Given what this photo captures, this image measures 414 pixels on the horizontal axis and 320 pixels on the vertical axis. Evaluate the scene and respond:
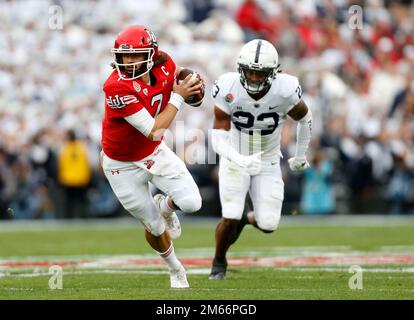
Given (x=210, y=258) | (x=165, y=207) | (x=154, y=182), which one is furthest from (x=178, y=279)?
(x=210, y=258)

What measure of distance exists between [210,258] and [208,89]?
238 inches

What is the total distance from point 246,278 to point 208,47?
9.96m

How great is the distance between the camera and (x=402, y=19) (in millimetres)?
19047

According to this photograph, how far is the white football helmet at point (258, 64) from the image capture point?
798 cm

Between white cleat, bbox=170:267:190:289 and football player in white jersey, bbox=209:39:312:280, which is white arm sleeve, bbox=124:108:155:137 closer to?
football player in white jersey, bbox=209:39:312:280

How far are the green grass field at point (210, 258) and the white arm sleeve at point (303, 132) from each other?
1020 mm

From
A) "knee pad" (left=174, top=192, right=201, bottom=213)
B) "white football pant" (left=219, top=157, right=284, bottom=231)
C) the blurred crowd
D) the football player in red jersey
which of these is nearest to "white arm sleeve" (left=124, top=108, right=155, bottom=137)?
the football player in red jersey

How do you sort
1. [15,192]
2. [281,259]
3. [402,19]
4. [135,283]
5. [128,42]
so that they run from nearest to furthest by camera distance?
1. [128,42]
2. [135,283]
3. [281,259]
4. [15,192]
5. [402,19]

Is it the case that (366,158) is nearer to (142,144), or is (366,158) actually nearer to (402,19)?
(402,19)

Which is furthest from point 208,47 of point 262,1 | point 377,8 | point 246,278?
point 246,278

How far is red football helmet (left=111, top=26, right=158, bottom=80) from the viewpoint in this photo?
7219 millimetres

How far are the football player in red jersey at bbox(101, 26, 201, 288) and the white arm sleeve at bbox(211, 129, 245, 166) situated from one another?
0.48 meters

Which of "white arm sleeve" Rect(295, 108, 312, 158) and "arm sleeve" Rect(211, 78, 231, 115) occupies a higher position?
"arm sleeve" Rect(211, 78, 231, 115)

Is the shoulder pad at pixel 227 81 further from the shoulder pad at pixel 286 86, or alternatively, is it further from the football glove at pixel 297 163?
the football glove at pixel 297 163
